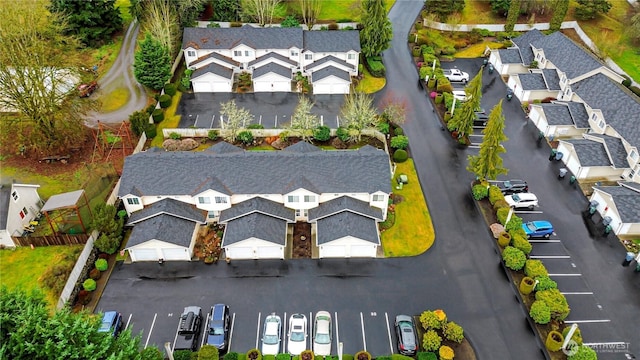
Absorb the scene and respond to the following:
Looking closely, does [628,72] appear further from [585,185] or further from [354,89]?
[354,89]

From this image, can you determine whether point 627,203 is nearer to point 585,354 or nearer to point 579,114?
point 579,114

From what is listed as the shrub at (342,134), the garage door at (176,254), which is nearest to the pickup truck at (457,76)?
the shrub at (342,134)

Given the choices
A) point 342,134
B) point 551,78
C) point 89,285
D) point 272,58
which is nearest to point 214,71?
point 272,58

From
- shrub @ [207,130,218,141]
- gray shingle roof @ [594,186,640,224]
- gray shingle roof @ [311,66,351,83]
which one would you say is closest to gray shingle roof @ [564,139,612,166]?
gray shingle roof @ [594,186,640,224]

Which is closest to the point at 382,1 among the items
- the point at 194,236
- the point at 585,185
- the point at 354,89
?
the point at 354,89

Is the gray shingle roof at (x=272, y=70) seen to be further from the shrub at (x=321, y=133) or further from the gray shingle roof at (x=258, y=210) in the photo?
the gray shingle roof at (x=258, y=210)
